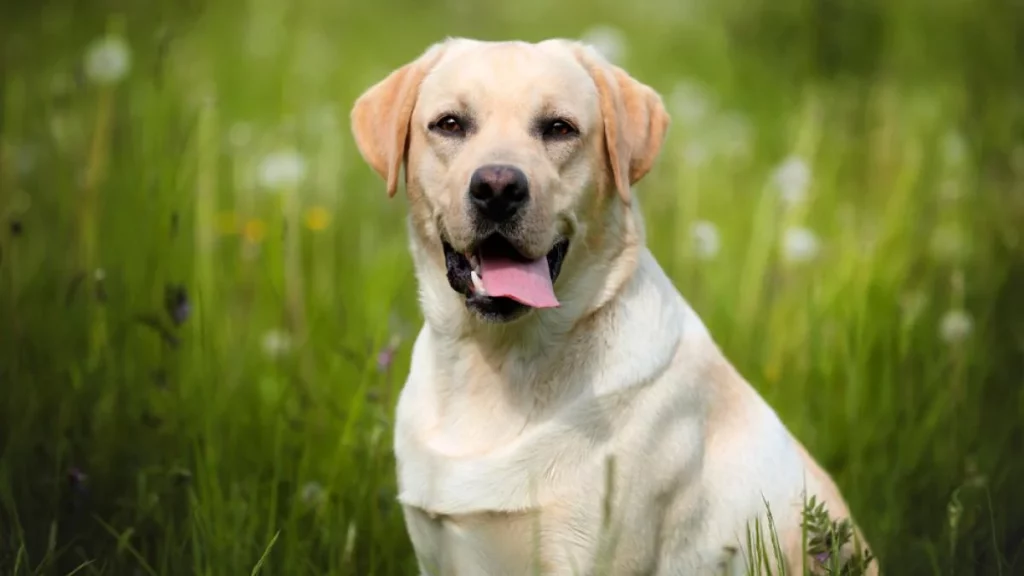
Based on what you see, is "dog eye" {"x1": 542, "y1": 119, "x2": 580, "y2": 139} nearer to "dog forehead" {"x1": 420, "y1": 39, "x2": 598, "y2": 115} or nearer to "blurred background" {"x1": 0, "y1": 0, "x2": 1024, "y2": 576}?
"dog forehead" {"x1": 420, "y1": 39, "x2": 598, "y2": 115}

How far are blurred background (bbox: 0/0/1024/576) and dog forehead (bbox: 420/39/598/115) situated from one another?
0.88m

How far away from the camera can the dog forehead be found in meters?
3.56

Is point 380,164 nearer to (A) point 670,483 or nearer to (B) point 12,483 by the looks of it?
(A) point 670,483

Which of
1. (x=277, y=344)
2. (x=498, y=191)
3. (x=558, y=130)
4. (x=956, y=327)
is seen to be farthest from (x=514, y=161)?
(x=956, y=327)

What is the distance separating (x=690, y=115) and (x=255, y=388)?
Result: 4043 mm

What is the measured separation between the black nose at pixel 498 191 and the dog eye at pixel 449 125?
0.27 m

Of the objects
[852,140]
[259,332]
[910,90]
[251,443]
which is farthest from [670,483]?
[910,90]

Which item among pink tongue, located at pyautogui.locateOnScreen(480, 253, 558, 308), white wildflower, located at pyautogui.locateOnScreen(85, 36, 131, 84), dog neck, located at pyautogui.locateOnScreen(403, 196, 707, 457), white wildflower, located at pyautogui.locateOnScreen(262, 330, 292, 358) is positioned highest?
white wildflower, located at pyautogui.locateOnScreen(85, 36, 131, 84)

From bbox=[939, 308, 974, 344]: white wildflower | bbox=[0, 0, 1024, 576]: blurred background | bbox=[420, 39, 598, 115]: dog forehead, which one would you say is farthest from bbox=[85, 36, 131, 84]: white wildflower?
bbox=[939, 308, 974, 344]: white wildflower

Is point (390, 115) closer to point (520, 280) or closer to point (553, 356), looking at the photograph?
point (520, 280)

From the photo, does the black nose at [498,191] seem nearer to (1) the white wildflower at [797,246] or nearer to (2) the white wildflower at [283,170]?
(2) the white wildflower at [283,170]

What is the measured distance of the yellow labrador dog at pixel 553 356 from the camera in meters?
3.40

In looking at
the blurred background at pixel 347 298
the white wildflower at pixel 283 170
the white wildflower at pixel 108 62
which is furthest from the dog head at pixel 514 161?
the white wildflower at pixel 108 62

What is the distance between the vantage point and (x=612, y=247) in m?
3.62
